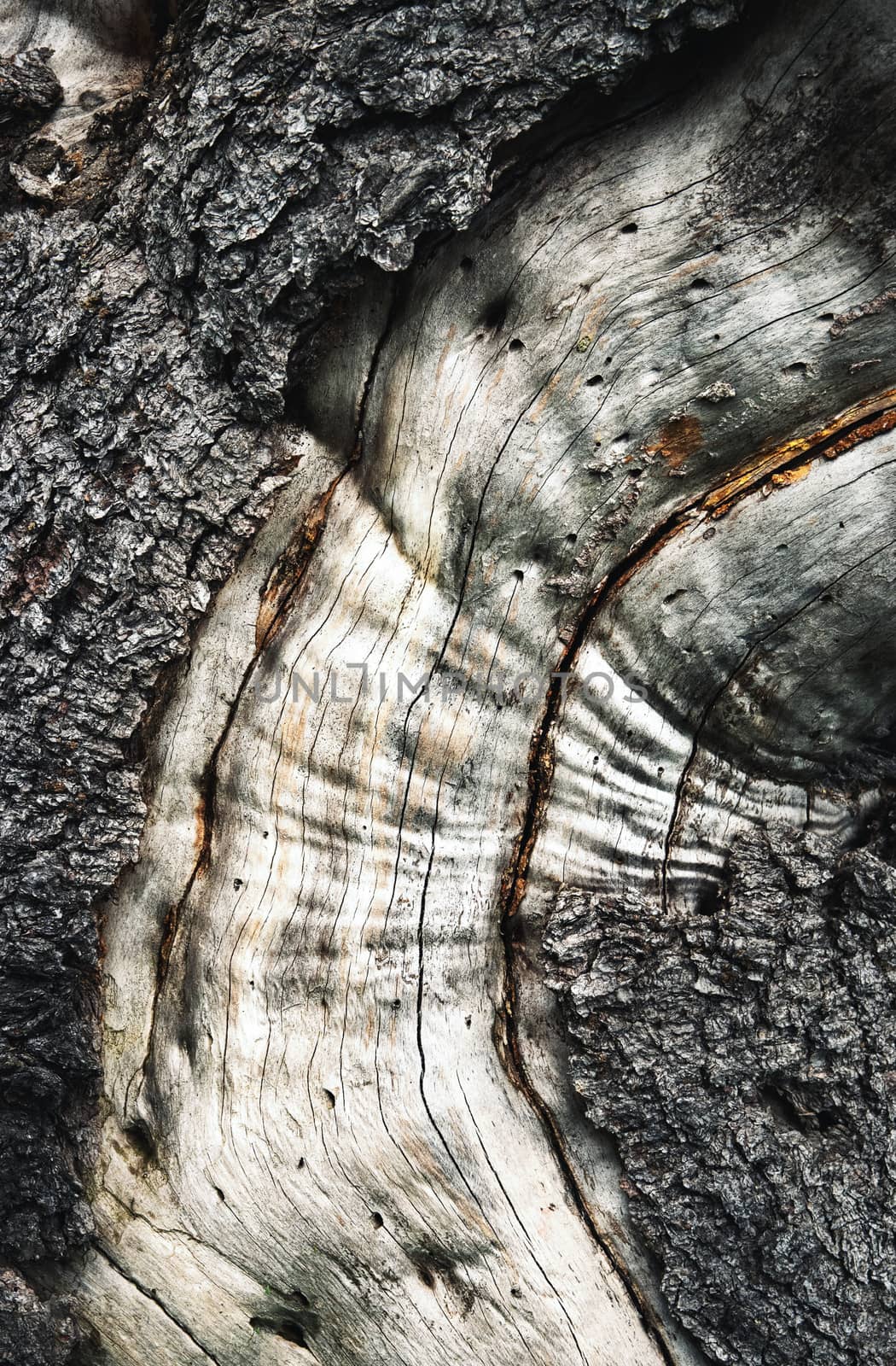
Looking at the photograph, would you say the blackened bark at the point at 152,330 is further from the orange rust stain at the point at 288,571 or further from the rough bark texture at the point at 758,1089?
the rough bark texture at the point at 758,1089

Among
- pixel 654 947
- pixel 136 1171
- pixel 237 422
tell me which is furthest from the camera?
pixel 136 1171

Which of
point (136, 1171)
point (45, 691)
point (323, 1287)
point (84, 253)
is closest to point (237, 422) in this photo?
point (84, 253)

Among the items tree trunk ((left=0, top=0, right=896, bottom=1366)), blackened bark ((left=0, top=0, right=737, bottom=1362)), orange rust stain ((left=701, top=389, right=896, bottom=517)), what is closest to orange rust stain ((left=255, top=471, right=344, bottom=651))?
tree trunk ((left=0, top=0, right=896, bottom=1366))

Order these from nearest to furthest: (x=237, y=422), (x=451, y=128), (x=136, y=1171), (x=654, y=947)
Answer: (x=451, y=128), (x=237, y=422), (x=654, y=947), (x=136, y=1171)

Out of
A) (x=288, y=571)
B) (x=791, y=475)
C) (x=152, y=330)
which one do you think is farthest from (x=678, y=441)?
(x=152, y=330)

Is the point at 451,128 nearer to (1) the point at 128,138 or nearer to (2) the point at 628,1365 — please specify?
(1) the point at 128,138

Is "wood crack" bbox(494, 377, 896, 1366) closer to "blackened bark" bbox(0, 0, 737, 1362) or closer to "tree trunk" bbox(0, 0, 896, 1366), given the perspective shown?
"tree trunk" bbox(0, 0, 896, 1366)

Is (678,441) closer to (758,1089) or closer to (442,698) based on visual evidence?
(442,698)
